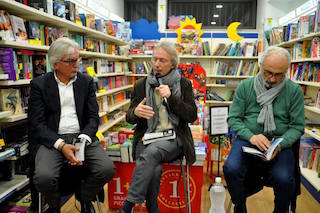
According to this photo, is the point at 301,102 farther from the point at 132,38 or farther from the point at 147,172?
the point at 132,38

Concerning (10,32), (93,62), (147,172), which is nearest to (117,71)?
(93,62)

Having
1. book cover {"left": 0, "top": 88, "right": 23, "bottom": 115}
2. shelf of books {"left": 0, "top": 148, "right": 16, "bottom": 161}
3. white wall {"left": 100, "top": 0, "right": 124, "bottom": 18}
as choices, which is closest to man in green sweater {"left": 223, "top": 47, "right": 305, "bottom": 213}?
shelf of books {"left": 0, "top": 148, "right": 16, "bottom": 161}

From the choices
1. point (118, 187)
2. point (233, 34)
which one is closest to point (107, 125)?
point (118, 187)

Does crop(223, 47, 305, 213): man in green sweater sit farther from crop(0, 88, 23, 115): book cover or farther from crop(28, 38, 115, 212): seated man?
crop(0, 88, 23, 115): book cover

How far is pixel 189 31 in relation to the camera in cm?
529

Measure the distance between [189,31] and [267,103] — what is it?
376 centimetres

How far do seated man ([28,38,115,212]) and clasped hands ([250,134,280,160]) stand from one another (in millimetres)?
1019

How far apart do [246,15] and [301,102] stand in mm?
5231

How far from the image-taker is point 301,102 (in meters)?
1.83

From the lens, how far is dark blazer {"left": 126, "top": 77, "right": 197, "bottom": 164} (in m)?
1.86

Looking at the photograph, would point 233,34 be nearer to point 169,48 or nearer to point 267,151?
point 169,48

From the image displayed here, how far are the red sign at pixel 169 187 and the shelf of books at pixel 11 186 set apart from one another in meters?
0.72

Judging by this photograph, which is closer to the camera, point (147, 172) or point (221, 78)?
point (147, 172)

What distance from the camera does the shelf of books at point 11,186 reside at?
1.82m
